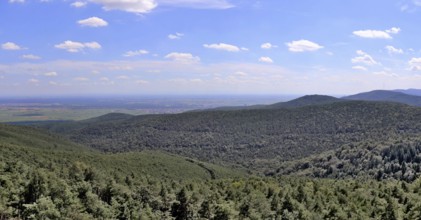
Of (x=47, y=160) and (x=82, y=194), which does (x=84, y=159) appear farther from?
(x=82, y=194)

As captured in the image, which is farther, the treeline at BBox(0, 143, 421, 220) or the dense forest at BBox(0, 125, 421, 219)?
the treeline at BBox(0, 143, 421, 220)

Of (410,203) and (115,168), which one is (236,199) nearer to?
(410,203)

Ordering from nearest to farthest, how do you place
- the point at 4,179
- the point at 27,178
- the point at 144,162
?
the point at 4,179 → the point at 27,178 → the point at 144,162

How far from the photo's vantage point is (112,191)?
93375 mm

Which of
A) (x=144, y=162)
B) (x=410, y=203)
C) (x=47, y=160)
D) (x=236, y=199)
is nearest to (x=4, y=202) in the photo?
(x=236, y=199)

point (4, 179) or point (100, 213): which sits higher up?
point (4, 179)

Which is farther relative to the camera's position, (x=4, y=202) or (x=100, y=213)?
(x=100, y=213)

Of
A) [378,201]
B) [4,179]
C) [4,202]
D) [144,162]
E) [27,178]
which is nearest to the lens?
[4,202]

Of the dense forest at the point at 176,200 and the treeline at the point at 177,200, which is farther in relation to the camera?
the treeline at the point at 177,200

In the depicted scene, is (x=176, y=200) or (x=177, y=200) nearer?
(x=176, y=200)

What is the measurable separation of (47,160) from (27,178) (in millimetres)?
48043

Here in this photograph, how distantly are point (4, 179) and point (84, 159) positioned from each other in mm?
70703

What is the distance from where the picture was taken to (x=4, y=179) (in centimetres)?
8269

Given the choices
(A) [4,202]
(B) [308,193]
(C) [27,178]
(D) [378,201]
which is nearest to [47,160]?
(C) [27,178]
